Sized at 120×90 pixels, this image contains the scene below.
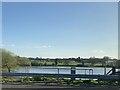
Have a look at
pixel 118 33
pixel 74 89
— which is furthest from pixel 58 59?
pixel 118 33

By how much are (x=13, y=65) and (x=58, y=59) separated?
6220mm

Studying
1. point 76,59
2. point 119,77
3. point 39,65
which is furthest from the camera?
point 39,65

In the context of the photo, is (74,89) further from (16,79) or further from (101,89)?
(16,79)

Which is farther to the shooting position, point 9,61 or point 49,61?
point 9,61

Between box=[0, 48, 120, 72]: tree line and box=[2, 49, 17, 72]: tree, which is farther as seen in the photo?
box=[2, 49, 17, 72]: tree

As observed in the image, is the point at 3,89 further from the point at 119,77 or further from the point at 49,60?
the point at 49,60

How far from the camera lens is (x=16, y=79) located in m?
13.3

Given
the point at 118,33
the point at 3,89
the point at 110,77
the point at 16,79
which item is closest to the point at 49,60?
the point at 16,79

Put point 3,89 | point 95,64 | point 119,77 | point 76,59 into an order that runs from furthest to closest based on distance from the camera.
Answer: point 95,64, point 76,59, point 119,77, point 3,89

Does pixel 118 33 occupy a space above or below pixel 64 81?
above

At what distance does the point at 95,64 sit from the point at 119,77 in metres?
4.64

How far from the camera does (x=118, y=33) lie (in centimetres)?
873

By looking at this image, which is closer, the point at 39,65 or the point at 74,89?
the point at 74,89

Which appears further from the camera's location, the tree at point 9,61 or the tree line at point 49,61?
the tree at point 9,61
